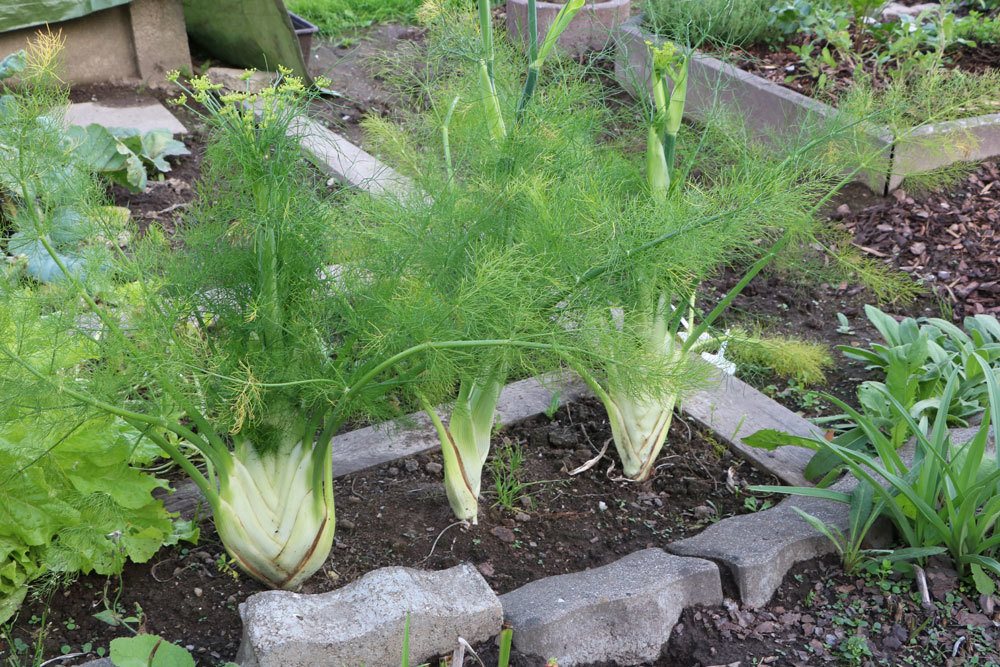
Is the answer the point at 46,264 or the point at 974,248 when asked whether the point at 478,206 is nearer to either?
the point at 46,264

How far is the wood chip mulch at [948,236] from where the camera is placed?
397 cm

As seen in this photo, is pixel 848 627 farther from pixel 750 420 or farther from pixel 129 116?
pixel 129 116

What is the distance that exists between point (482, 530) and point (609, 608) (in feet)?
1.64

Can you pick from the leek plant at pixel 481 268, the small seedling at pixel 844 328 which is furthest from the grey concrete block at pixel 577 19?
the leek plant at pixel 481 268

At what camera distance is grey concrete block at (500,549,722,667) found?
2105 mm

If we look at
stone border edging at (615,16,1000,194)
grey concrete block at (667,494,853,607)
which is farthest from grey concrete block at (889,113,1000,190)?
grey concrete block at (667,494,853,607)

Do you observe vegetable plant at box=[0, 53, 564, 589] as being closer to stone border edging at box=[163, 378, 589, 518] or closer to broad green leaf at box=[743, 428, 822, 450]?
stone border edging at box=[163, 378, 589, 518]

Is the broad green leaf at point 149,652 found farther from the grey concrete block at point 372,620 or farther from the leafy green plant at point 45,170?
the leafy green plant at point 45,170

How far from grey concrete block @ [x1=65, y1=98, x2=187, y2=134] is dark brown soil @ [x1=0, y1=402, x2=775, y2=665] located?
3.02 metres

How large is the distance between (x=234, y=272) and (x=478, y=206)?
58 cm

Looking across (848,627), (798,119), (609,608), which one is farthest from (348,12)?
(848,627)

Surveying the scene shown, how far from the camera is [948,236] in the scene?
4316 mm

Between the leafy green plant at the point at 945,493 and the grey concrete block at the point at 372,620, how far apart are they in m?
0.81

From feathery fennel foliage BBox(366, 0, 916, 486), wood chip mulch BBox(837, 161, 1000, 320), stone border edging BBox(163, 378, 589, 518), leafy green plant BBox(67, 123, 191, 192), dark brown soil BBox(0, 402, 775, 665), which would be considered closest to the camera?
feathery fennel foliage BBox(366, 0, 916, 486)
